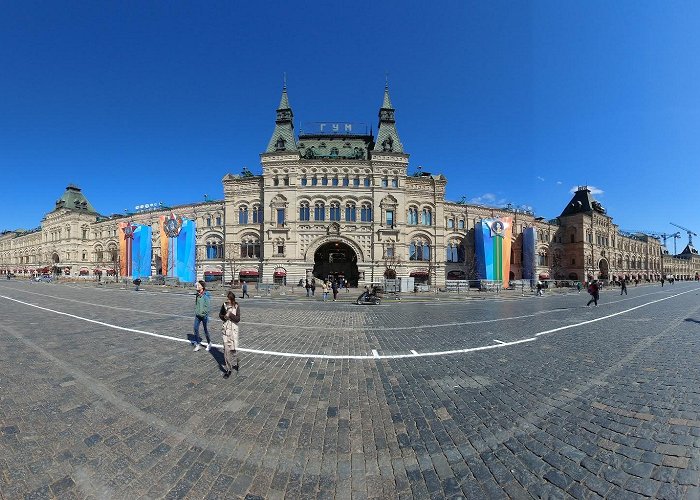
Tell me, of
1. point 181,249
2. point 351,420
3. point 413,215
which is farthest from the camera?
point 413,215

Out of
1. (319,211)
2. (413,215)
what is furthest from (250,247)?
(413,215)

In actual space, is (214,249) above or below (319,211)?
below

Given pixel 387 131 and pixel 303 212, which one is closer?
pixel 303 212

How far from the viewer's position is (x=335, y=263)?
45.2 m

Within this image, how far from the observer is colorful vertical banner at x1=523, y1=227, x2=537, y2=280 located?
47.2 m

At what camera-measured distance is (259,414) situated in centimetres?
427

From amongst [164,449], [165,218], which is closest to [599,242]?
[164,449]

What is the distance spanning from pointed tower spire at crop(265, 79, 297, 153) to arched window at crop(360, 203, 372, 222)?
1383 centimetres

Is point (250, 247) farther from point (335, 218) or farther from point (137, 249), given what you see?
point (137, 249)

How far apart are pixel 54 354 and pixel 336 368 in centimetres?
718

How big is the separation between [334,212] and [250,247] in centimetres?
1368

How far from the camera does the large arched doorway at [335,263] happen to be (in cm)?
4406

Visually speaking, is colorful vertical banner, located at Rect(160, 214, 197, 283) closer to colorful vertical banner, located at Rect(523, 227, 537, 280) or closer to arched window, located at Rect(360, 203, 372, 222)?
arched window, located at Rect(360, 203, 372, 222)

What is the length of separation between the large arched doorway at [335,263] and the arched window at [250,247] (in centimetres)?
883
